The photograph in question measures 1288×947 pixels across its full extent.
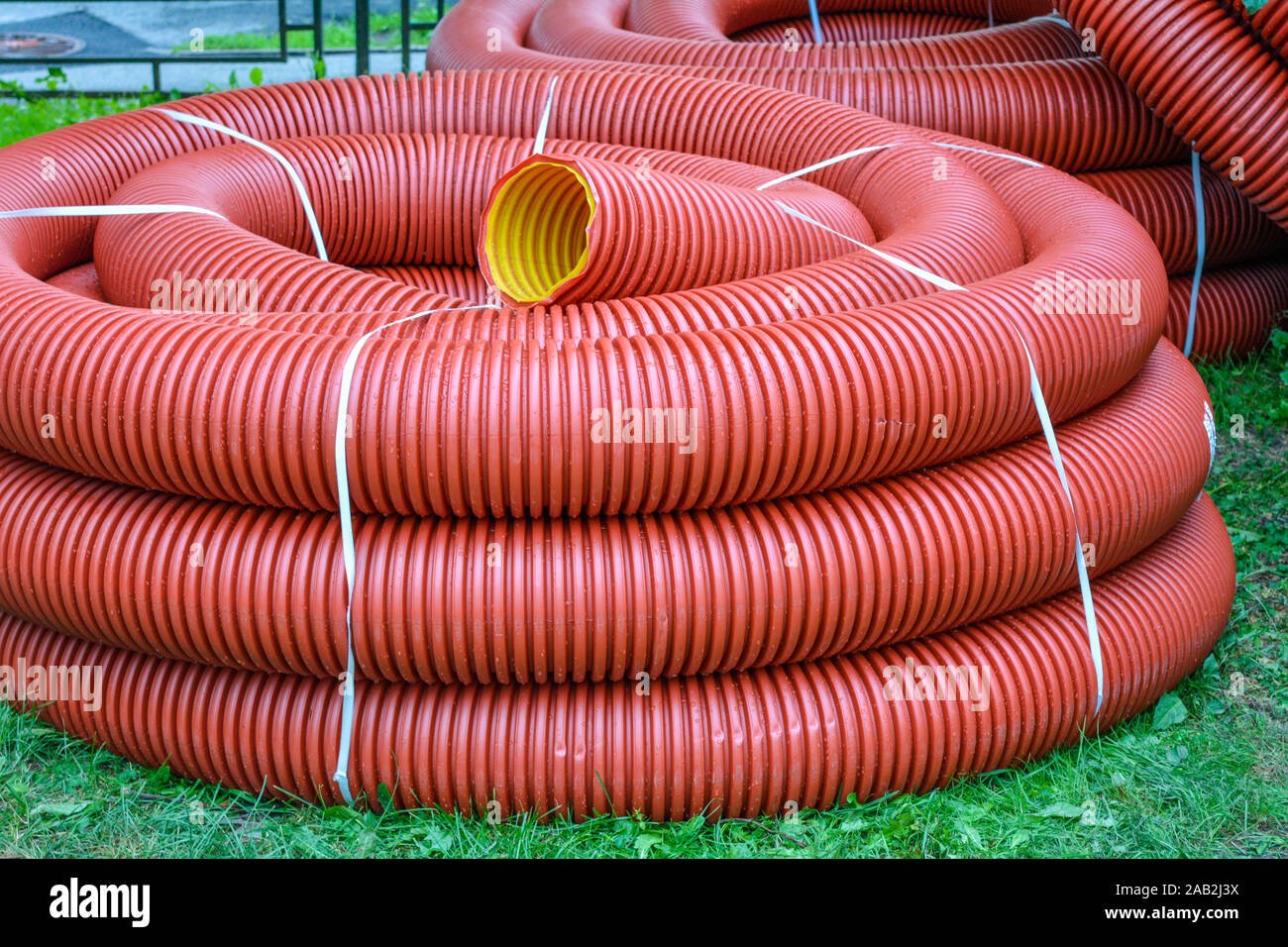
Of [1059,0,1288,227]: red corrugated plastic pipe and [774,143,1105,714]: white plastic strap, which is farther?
[1059,0,1288,227]: red corrugated plastic pipe

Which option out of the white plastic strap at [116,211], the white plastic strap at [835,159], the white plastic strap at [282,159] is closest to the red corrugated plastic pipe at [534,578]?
the white plastic strap at [116,211]

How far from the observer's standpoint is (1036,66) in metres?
5.26

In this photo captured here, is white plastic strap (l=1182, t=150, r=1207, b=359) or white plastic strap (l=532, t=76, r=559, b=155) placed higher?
white plastic strap (l=532, t=76, r=559, b=155)

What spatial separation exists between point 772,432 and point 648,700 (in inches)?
26.8

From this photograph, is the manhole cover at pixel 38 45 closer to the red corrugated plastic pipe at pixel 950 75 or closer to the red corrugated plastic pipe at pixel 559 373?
the red corrugated plastic pipe at pixel 950 75

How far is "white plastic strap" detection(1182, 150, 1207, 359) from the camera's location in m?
5.11

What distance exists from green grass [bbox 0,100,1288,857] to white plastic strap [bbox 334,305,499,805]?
0.14 metres

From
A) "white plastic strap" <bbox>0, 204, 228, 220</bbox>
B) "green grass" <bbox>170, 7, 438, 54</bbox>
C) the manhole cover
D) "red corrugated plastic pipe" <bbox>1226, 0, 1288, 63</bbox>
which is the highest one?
"red corrugated plastic pipe" <bbox>1226, 0, 1288, 63</bbox>

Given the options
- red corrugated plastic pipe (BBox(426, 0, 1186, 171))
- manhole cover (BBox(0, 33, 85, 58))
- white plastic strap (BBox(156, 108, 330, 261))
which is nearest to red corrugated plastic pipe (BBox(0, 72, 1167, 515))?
white plastic strap (BBox(156, 108, 330, 261))

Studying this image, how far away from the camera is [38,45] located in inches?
464

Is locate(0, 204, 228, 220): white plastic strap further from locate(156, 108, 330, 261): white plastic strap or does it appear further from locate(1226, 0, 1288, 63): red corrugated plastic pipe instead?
locate(1226, 0, 1288, 63): red corrugated plastic pipe

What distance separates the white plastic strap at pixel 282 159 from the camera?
4441mm

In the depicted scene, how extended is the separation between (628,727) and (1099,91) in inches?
140

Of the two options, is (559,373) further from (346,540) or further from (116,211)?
(116,211)
